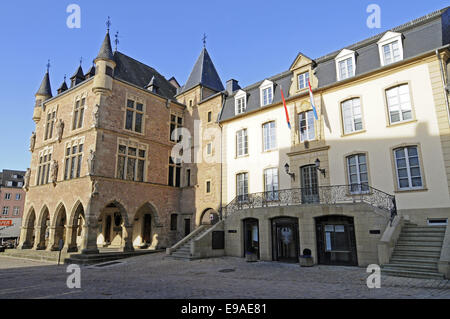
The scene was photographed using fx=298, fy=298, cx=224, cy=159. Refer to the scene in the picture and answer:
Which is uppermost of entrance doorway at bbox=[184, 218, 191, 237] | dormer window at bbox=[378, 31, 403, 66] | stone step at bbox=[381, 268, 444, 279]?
dormer window at bbox=[378, 31, 403, 66]

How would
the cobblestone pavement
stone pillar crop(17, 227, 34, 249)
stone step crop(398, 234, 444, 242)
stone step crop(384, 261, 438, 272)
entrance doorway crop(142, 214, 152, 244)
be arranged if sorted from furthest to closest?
entrance doorway crop(142, 214, 152, 244) < stone pillar crop(17, 227, 34, 249) < stone step crop(398, 234, 444, 242) < stone step crop(384, 261, 438, 272) < the cobblestone pavement

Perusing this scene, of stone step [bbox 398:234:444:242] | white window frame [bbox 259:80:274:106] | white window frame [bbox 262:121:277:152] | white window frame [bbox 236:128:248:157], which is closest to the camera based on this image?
stone step [bbox 398:234:444:242]

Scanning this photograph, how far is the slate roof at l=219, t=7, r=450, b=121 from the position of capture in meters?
13.8

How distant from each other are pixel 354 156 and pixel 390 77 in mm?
4221

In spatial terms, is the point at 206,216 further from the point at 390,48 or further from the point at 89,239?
the point at 390,48

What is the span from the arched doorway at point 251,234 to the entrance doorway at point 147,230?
10.7 metres

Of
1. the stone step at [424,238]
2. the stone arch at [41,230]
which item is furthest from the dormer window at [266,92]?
the stone arch at [41,230]

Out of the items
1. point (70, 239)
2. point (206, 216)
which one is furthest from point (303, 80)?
point (70, 239)

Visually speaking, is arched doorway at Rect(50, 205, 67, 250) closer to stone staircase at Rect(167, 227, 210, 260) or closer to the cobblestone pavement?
the cobblestone pavement

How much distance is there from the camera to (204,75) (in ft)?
89.2

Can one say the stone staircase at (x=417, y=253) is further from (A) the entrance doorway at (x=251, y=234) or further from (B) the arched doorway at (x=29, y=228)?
(B) the arched doorway at (x=29, y=228)

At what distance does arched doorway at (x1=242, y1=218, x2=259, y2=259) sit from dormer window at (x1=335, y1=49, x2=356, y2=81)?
9.46 m

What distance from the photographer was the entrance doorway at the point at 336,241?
1341cm

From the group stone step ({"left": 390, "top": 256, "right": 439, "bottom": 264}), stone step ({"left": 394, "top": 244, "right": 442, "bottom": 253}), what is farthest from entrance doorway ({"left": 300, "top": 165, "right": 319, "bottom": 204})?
stone step ({"left": 390, "top": 256, "right": 439, "bottom": 264})
